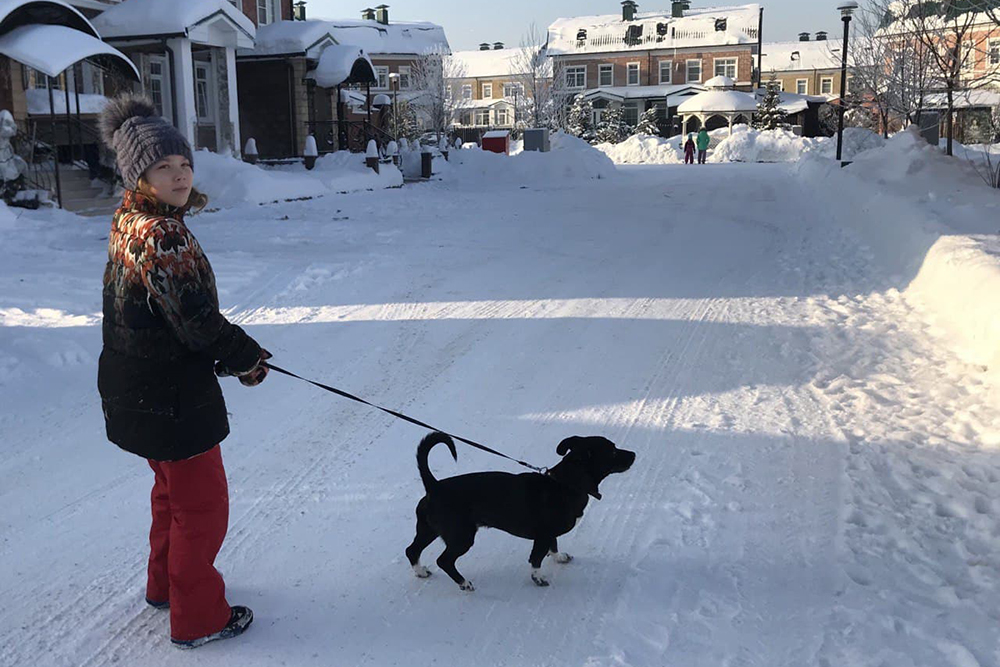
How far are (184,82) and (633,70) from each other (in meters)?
49.0

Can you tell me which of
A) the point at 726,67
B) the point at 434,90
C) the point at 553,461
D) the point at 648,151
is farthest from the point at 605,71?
the point at 553,461

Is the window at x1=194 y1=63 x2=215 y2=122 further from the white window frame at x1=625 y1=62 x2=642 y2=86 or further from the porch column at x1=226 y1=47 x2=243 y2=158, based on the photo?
the white window frame at x1=625 y1=62 x2=642 y2=86

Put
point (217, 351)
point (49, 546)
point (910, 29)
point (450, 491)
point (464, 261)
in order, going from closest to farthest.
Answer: point (217, 351)
point (450, 491)
point (49, 546)
point (464, 261)
point (910, 29)

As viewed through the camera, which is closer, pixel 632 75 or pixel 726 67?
pixel 726 67

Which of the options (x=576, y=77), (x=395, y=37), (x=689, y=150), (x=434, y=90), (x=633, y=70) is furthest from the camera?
(x=576, y=77)

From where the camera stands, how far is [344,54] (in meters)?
25.1

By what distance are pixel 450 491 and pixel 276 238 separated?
9.45 metres

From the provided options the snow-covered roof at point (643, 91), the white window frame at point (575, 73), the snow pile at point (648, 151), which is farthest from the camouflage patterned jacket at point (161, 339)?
the white window frame at point (575, 73)

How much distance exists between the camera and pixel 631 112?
61875 millimetres

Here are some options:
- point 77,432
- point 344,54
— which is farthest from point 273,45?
point 77,432

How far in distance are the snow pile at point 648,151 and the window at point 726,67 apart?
19.6 metres

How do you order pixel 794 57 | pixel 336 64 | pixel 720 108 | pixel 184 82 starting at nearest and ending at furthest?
pixel 184 82, pixel 336 64, pixel 720 108, pixel 794 57

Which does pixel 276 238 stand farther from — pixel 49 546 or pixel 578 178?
pixel 578 178

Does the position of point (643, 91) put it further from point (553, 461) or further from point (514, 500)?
point (514, 500)
